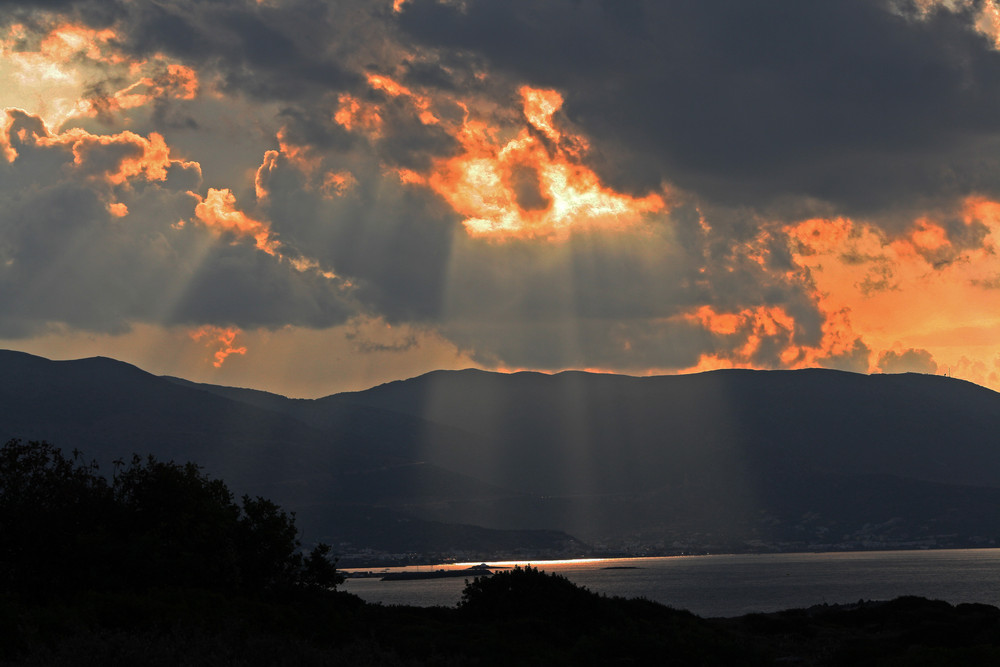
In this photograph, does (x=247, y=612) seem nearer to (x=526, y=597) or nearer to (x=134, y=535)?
(x=134, y=535)

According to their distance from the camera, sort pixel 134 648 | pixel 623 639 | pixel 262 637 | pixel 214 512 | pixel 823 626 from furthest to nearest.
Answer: pixel 823 626
pixel 214 512
pixel 623 639
pixel 262 637
pixel 134 648

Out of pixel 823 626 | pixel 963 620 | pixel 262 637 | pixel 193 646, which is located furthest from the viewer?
pixel 823 626

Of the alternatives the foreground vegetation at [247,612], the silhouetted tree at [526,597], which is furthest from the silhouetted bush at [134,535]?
the silhouetted tree at [526,597]

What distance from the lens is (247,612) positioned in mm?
55562

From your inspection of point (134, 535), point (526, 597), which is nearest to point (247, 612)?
point (134, 535)

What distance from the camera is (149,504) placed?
7050 cm

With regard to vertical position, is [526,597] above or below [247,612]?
above

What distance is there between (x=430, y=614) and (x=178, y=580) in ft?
77.1

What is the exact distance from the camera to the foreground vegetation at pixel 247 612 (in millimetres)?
44094

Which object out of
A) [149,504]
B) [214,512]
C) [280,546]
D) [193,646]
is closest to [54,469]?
[149,504]

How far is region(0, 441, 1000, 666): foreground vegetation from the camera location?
4409cm

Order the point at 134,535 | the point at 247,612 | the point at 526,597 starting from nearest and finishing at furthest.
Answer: the point at 247,612, the point at 134,535, the point at 526,597

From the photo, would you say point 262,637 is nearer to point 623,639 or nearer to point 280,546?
point 623,639

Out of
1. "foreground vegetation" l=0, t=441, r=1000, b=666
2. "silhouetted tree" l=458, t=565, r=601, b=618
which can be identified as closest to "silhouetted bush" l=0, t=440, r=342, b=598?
"foreground vegetation" l=0, t=441, r=1000, b=666
